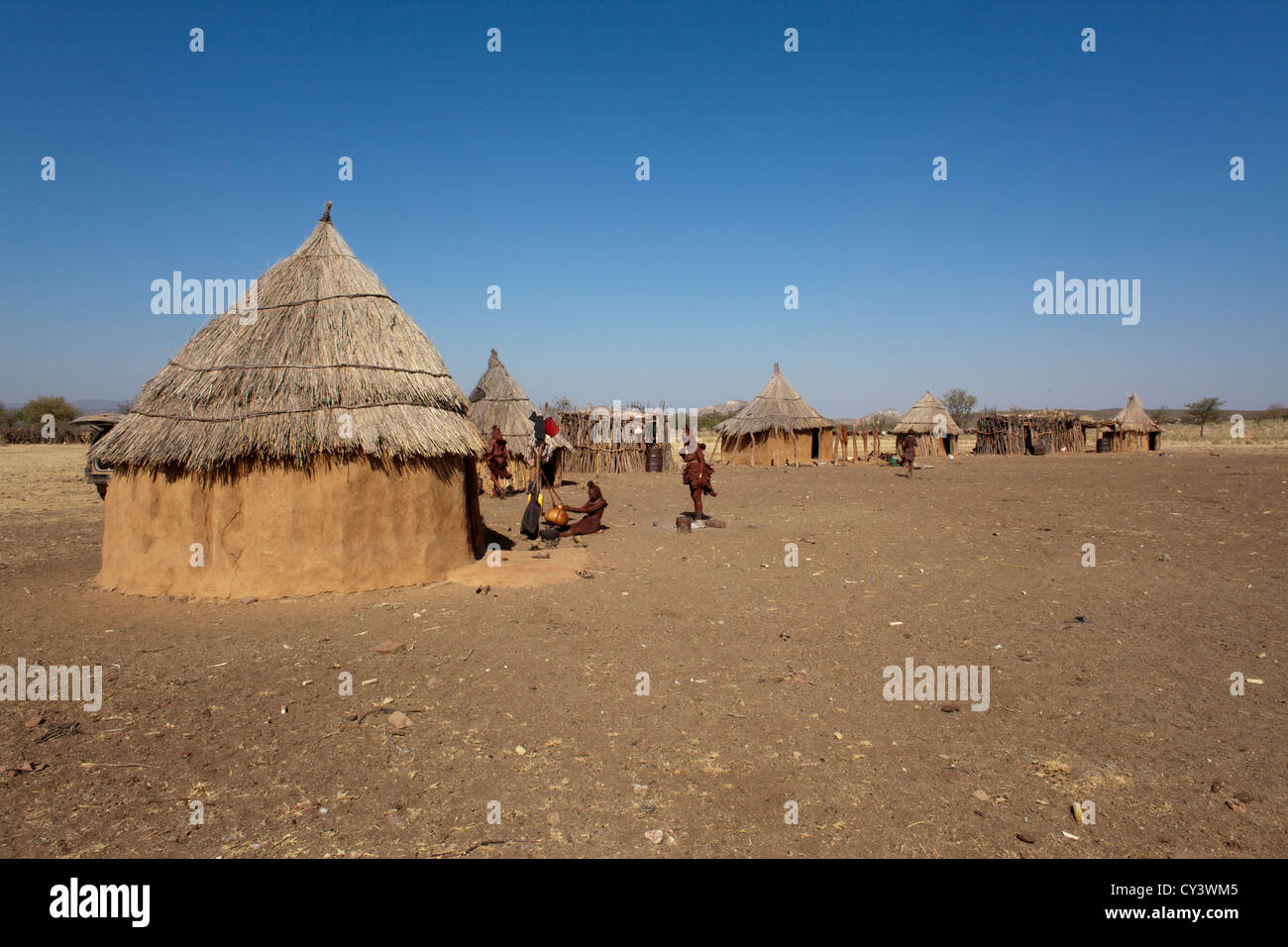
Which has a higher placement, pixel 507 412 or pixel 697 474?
pixel 507 412

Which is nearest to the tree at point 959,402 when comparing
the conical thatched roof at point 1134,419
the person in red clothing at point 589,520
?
the conical thatched roof at point 1134,419

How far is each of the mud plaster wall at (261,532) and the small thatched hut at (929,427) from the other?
27.7 metres

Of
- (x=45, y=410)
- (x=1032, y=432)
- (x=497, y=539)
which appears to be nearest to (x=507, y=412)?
(x=497, y=539)

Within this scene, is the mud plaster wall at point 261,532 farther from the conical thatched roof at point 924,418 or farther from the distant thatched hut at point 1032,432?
the distant thatched hut at point 1032,432

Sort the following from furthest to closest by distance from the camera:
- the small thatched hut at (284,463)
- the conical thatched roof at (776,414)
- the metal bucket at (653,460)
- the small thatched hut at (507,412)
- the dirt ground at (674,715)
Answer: the conical thatched roof at (776,414)
the metal bucket at (653,460)
the small thatched hut at (507,412)
the small thatched hut at (284,463)
the dirt ground at (674,715)

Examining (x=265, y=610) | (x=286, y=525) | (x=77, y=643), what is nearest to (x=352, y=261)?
(x=286, y=525)

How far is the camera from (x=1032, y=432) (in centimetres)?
3177

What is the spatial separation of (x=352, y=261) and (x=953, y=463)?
2361 centimetres

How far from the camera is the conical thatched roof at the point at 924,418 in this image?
31.1 metres

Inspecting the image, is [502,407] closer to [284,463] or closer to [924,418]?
[284,463]

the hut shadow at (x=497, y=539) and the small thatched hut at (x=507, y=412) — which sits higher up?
the small thatched hut at (x=507, y=412)

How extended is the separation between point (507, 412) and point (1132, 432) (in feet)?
97.4

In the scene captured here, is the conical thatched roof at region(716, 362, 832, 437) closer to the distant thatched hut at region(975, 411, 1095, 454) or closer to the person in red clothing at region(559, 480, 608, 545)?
the distant thatched hut at region(975, 411, 1095, 454)
